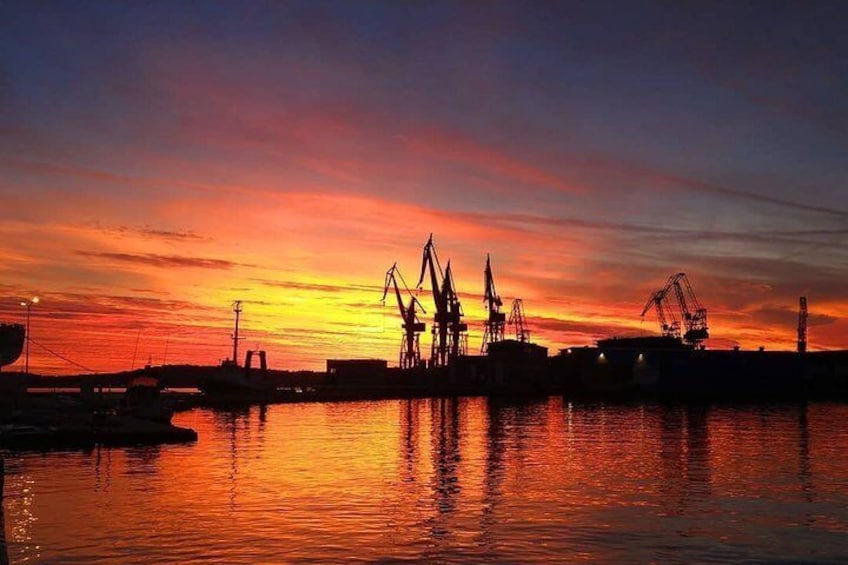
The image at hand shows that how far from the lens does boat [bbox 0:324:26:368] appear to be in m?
105

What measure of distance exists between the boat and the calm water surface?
45.1m

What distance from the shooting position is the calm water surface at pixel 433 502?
30.9 meters

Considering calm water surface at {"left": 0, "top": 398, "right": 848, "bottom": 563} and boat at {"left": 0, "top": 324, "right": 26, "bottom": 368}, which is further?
boat at {"left": 0, "top": 324, "right": 26, "bottom": 368}

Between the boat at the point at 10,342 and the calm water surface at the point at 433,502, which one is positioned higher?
the boat at the point at 10,342

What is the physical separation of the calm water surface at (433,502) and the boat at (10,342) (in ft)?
148

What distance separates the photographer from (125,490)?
45.8 m

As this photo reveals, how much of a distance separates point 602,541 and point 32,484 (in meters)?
34.0

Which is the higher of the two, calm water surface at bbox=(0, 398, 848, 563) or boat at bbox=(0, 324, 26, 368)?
boat at bbox=(0, 324, 26, 368)

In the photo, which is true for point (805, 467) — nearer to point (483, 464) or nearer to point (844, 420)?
point (483, 464)

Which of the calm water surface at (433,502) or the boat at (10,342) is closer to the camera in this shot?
the calm water surface at (433,502)

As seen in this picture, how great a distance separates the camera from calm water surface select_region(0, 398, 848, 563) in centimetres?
3094

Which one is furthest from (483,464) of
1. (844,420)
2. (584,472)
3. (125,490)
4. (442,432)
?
(844,420)

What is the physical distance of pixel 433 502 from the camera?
41844mm

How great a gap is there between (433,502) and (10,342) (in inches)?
3303
